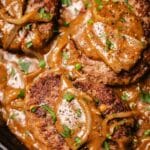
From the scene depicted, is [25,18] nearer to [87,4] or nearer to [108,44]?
[87,4]

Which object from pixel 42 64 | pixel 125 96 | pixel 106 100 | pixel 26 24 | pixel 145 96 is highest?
pixel 26 24

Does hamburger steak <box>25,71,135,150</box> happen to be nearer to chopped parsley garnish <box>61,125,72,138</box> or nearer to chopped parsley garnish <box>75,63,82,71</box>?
chopped parsley garnish <box>61,125,72,138</box>

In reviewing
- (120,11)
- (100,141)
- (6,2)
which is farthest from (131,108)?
(6,2)

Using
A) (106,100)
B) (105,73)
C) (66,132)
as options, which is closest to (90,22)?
(105,73)

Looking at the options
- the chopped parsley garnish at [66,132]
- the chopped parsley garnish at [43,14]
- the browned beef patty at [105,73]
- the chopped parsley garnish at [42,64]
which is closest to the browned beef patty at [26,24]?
the chopped parsley garnish at [43,14]

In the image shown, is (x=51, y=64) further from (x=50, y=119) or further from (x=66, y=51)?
(x=50, y=119)

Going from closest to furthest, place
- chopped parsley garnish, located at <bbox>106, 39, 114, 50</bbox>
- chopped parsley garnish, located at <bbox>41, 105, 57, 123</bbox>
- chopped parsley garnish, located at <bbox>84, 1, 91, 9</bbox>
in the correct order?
1. chopped parsley garnish, located at <bbox>41, 105, 57, 123</bbox>
2. chopped parsley garnish, located at <bbox>106, 39, 114, 50</bbox>
3. chopped parsley garnish, located at <bbox>84, 1, 91, 9</bbox>

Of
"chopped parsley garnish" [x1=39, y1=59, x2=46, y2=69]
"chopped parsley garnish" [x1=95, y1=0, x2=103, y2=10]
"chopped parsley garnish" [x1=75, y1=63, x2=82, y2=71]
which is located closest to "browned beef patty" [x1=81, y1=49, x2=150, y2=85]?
"chopped parsley garnish" [x1=75, y1=63, x2=82, y2=71]
